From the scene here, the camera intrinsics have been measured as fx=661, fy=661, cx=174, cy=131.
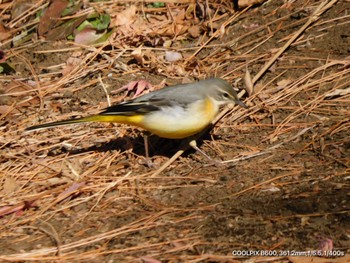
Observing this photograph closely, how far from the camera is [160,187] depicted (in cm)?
571

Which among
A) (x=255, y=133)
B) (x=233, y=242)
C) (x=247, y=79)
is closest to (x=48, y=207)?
(x=233, y=242)

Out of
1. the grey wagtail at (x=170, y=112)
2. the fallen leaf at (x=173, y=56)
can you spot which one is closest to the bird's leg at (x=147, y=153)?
the grey wagtail at (x=170, y=112)

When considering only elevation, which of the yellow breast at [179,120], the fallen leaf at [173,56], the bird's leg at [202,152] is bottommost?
the bird's leg at [202,152]

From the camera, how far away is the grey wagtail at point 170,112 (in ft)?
19.9

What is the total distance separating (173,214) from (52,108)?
8.66ft

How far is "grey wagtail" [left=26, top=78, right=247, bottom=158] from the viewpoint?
6.07 meters

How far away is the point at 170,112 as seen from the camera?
6.12 metres

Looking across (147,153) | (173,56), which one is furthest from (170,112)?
(173,56)

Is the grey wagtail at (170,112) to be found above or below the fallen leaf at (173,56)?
below

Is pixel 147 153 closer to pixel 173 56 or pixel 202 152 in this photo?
pixel 202 152

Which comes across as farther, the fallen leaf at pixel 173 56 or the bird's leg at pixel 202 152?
the fallen leaf at pixel 173 56

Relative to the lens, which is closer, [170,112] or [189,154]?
[170,112]

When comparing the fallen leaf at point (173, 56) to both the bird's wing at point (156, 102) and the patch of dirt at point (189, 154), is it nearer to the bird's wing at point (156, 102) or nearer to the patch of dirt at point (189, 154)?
the patch of dirt at point (189, 154)

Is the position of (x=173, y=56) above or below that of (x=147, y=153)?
above
